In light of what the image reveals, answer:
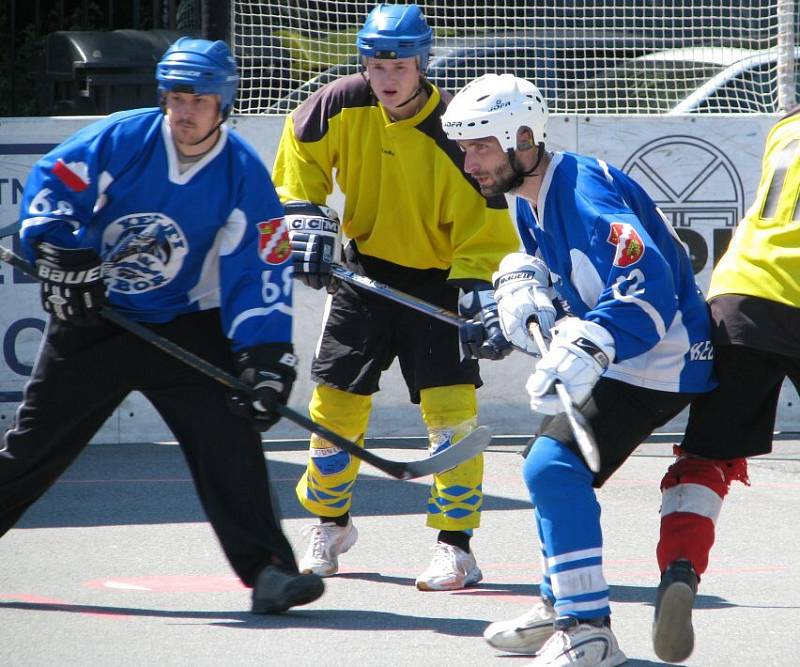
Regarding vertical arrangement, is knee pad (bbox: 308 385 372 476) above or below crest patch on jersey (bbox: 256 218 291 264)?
below

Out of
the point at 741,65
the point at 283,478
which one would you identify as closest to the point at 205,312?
the point at 283,478

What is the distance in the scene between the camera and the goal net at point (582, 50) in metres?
7.59

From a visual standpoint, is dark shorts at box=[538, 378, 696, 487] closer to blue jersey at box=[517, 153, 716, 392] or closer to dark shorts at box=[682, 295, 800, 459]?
blue jersey at box=[517, 153, 716, 392]

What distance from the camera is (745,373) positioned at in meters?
3.79

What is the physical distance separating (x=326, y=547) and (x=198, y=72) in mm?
1636

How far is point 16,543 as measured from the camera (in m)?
5.11

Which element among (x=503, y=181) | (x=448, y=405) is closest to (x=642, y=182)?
(x=448, y=405)

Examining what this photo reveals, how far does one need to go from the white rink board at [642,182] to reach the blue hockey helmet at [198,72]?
304 centimetres

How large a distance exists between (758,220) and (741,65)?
14.3ft

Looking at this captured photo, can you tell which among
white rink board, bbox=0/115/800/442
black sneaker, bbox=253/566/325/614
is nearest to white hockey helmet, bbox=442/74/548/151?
black sneaker, bbox=253/566/325/614

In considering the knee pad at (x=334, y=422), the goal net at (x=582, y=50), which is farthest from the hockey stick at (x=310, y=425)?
the goal net at (x=582, y=50)

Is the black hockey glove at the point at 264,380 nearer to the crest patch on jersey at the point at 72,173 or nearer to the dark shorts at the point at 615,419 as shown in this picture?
the crest patch on jersey at the point at 72,173

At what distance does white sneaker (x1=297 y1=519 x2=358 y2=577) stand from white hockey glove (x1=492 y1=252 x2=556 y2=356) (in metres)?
1.30

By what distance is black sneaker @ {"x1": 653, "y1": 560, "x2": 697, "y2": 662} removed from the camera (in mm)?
3604
